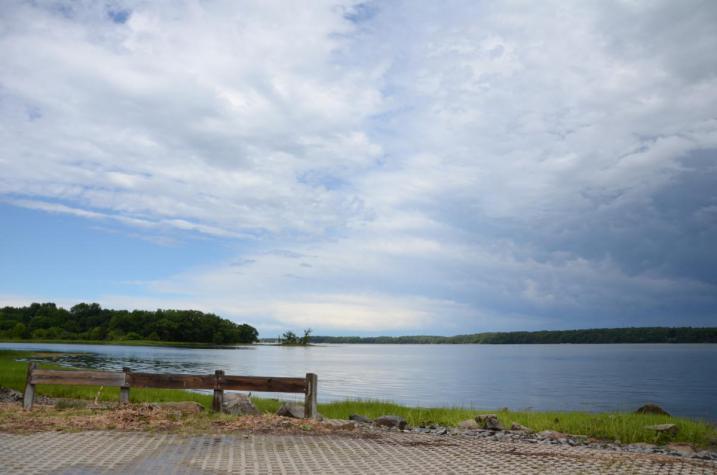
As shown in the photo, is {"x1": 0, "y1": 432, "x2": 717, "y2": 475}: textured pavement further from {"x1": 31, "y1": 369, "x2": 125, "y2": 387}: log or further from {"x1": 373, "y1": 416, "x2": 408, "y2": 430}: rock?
{"x1": 373, "y1": 416, "x2": 408, "y2": 430}: rock

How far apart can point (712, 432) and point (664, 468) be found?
38.0 feet

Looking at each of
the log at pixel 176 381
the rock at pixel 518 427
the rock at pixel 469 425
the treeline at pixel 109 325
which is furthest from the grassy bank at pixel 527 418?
the treeline at pixel 109 325

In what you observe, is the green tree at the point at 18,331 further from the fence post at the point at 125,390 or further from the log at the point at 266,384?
the log at the point at 266,384

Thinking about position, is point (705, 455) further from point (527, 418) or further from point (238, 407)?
point (238, 407)

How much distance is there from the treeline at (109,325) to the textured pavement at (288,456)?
6898 inches

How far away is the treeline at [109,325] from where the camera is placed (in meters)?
174

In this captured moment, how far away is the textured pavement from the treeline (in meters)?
175

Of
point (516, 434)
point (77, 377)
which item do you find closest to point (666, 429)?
point (516, 434)

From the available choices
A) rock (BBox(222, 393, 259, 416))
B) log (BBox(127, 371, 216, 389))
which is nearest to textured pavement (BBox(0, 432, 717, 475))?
log (BBox(127, 371, 216, 389))

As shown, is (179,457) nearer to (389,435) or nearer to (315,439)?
(315,439)

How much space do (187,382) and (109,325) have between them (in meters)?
186

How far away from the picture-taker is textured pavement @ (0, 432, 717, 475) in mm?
9148

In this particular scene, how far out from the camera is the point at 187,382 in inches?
590

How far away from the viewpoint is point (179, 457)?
385 inches
